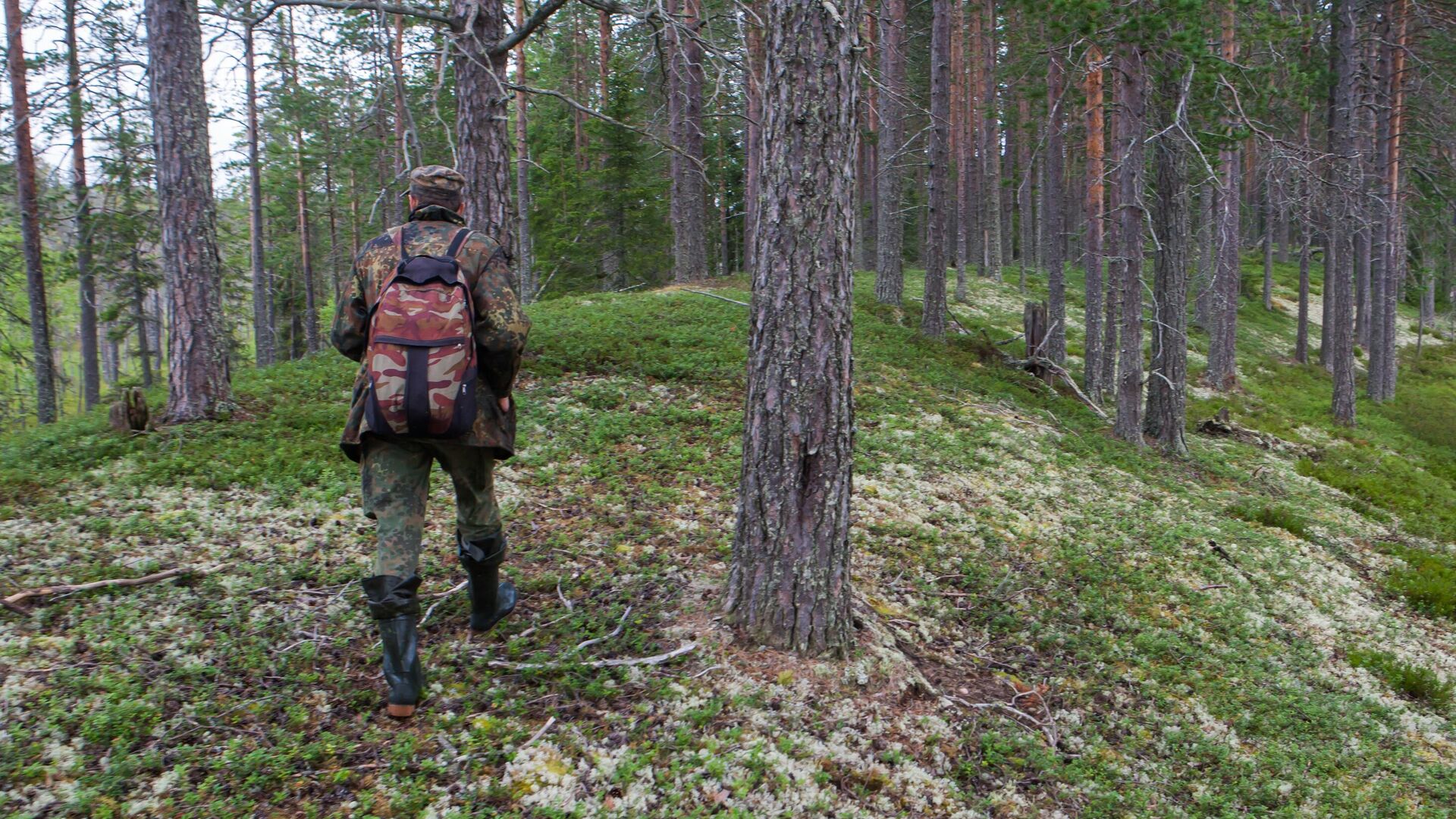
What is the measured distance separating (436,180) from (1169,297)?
11.2 m

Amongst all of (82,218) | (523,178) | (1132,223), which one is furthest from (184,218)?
(523,178)

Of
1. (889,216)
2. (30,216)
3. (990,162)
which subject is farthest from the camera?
(990,162)

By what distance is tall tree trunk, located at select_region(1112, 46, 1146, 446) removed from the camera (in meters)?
10.2

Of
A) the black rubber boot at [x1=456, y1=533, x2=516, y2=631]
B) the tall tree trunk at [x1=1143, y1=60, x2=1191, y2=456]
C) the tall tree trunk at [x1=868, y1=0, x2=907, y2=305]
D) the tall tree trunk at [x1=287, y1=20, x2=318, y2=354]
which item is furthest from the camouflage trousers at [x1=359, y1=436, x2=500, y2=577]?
the tall tree trunk at [x1=287, y1=20, x2=318, y2=354]

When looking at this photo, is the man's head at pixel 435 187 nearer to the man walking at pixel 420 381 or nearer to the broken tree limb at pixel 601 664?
the man walking at pixel 420 381

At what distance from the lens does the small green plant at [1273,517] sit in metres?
8.44

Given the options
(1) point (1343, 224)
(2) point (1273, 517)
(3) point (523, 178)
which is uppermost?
(3) point (523, 178)

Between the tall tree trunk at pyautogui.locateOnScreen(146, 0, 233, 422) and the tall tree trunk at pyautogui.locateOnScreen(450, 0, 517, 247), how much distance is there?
7.31 feet

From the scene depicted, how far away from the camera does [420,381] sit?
3279 mm

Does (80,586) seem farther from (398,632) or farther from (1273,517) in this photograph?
(1273,517)

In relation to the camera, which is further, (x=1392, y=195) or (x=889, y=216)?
(x=1392, y=195)

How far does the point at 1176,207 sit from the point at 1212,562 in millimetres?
6768

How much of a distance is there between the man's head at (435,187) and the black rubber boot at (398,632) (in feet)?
5.74

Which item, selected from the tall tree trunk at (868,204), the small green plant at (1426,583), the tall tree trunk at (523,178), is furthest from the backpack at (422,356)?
the tall tree trunk at (868,204)
